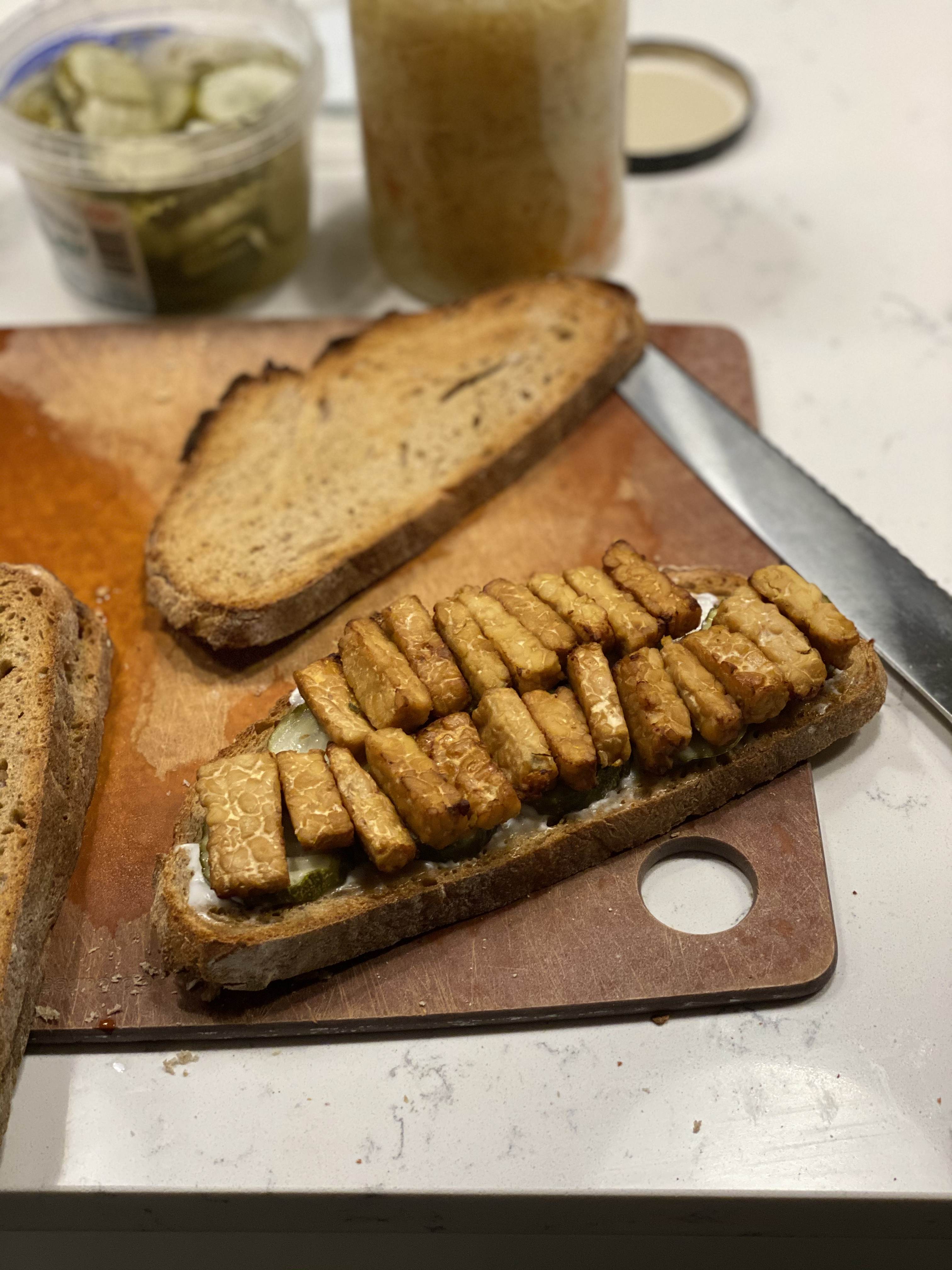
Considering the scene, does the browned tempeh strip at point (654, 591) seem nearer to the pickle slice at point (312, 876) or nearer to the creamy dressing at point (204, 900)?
the pickle slice at point (312, 876)

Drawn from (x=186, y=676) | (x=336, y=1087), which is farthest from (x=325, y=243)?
(x=336, y=1087)

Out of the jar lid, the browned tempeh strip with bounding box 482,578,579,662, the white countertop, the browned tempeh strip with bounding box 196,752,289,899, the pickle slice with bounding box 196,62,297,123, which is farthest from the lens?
the jar lid

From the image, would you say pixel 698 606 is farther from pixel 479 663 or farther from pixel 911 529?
pixel 911 529

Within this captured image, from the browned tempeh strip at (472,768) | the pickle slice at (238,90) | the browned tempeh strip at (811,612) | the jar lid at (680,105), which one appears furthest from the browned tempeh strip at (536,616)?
the jar lid at (680,105)

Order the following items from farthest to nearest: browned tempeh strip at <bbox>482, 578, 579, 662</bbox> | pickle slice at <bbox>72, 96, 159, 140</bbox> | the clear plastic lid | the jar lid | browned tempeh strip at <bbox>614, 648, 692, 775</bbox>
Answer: the jar lid → pickle slice at <bbox>72, 96, 159, 140</bbox> → the clear plastic lid → browned tempeh strip at <bbox>482, 578, 579, 662</bbox> → browned tempeh strip at <bbox>614, 648, 692, 775</bbox>

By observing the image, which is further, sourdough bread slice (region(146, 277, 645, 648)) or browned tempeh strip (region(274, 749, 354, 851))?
sourdough bread slice (region(146, 277, 645, 648))

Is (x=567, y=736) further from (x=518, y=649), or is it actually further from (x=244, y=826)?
(x=244, y=826)

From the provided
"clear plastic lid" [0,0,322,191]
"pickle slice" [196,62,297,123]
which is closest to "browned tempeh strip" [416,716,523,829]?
"clear plastic lid" [0,0,322,191]

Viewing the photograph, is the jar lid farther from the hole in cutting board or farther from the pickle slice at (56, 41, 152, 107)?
the hole in cutting board

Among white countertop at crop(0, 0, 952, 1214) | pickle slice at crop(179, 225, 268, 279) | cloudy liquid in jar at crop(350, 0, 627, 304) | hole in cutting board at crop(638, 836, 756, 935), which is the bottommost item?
white countertop at crop(0, 0, 952, 1214)
